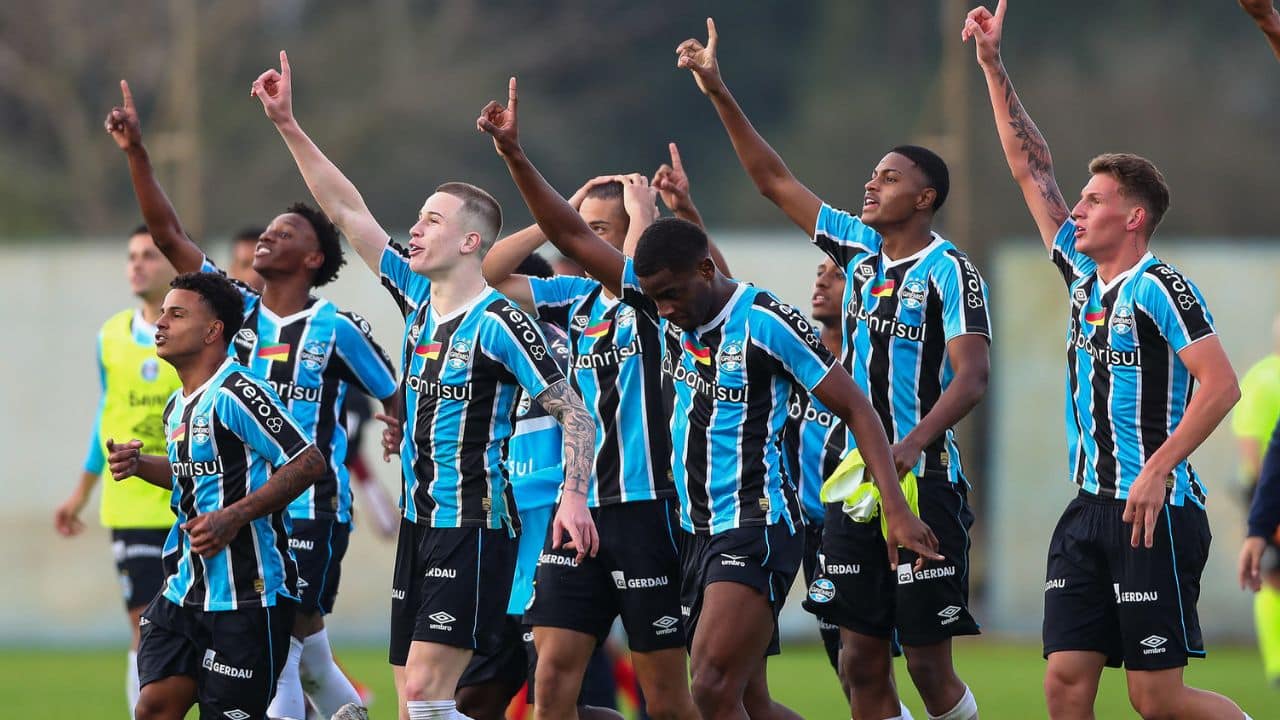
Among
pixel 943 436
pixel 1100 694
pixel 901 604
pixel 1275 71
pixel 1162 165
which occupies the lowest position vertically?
pixel 1100 694

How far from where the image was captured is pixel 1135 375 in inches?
270

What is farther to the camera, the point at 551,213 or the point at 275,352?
the point at 275,352

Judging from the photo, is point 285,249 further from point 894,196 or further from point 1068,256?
point 1068,256

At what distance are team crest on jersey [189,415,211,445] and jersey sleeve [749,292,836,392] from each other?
210cm

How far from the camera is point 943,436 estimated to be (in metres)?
7.52

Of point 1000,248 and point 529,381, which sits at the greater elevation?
point 1000,248

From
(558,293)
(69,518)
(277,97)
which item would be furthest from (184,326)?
(69,518)

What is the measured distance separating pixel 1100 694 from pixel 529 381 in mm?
6723

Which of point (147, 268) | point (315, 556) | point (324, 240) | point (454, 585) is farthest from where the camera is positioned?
point (147, 268)

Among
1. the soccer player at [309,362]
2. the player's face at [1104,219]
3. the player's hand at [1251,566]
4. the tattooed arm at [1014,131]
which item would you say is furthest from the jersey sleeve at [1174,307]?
the soccer player at [309,362]

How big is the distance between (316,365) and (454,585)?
1.96m

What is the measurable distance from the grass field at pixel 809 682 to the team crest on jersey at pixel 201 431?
4229mm

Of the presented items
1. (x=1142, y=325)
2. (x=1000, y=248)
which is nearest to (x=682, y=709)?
(x=1142, y=325)

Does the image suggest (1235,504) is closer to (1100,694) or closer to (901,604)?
(1100,694)
